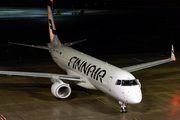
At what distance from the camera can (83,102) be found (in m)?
28.8

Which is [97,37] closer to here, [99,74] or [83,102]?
[83,102]

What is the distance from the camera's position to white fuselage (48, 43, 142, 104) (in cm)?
2421

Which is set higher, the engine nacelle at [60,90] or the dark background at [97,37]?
the dark background at [97,37]

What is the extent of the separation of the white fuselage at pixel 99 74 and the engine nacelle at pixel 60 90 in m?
2.21

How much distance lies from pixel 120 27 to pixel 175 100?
2349 inches

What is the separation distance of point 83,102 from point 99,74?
3.61 m

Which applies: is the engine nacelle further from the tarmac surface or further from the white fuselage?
the white fuselage

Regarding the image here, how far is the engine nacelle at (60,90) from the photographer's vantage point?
27766 millimetres

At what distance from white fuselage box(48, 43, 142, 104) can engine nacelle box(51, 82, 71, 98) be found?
221cm

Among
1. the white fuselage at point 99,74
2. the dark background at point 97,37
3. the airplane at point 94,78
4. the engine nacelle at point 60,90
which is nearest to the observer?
the white fuselage at point 99,74

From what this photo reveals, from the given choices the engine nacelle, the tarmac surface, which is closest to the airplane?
the engine nacelle

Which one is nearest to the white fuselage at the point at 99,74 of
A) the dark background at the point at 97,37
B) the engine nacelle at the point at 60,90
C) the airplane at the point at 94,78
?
the airplane at the point at 94,78

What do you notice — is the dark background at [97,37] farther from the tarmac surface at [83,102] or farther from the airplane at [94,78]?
the airplane at [94,78]

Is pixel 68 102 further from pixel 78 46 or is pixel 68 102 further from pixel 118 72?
pixel 78 46
